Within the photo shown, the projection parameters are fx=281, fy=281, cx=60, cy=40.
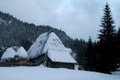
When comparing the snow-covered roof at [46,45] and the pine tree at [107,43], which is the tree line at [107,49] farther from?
the snow-covered roof at [46,45]

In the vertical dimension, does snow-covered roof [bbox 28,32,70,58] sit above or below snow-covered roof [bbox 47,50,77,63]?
above

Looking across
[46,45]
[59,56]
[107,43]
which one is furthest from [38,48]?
[107,43]

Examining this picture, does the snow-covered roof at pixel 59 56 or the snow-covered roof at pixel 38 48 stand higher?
the snow-covered roof at pixel 38 48

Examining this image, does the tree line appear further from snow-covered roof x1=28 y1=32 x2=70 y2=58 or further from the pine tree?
snow-covered roof x1=28 y1=32 x2=70 y2=58

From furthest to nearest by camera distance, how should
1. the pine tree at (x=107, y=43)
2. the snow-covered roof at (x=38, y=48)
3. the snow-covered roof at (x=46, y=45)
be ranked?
the snow-covered roof at (x=38, y=48) → the snow-covered roof at (x=46, y=45) → the pine tree at (x=107, y=43)

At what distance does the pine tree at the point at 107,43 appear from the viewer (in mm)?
45812

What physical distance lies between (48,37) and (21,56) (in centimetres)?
677

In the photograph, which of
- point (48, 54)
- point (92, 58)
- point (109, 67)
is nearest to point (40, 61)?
point (48, 54)

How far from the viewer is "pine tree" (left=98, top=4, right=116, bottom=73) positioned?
150ft

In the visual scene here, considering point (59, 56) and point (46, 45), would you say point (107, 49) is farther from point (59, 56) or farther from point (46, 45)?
point (46, 45)

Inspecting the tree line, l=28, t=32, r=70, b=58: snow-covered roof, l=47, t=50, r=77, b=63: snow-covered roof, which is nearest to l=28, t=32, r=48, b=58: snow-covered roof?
l=28, t=32, r=70, b=58: snow-covered roof

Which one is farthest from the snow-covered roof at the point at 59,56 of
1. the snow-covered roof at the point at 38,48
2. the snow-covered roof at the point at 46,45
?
the snow-covered roof at the point at 38,48

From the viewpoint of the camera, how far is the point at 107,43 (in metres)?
47.2

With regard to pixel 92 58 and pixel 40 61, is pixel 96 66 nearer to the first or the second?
pixel 92 58
